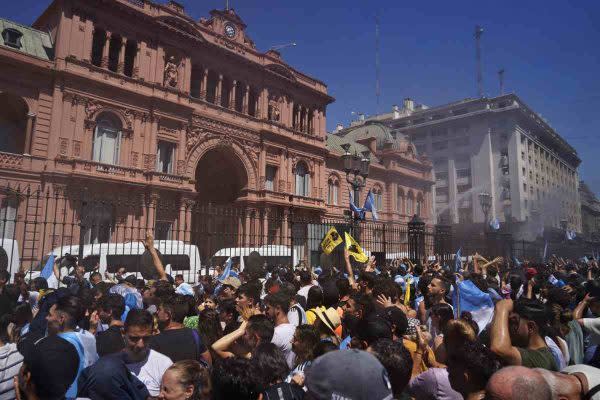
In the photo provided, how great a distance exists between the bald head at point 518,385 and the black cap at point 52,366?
10.5ft

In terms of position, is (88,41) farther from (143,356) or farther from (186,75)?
(143,356)

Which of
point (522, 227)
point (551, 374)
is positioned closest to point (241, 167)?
point (551, 374)

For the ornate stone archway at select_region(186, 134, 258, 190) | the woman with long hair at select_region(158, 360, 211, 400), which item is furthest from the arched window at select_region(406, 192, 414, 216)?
the woman with long hair at select_region(158, 360, 211, 400)

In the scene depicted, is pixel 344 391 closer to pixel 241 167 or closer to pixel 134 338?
pixel 134 338

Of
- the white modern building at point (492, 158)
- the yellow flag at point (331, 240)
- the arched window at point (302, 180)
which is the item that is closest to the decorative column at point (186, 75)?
the arched window at point (302, 180)

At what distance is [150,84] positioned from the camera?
24.8 metres

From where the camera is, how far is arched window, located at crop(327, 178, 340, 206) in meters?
36.7

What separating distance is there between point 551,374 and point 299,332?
6.95 feet

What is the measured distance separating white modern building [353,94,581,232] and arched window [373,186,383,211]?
1805cm

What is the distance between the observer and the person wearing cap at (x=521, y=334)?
123 inches

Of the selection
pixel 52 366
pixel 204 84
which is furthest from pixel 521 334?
pixel 204 84

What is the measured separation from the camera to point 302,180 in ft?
112

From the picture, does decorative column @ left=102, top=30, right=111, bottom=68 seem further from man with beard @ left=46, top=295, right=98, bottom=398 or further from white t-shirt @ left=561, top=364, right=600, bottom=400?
white t-shirt @ left=561, top=364, right=600, bottom=400

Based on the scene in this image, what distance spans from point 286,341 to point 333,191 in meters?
33.2
